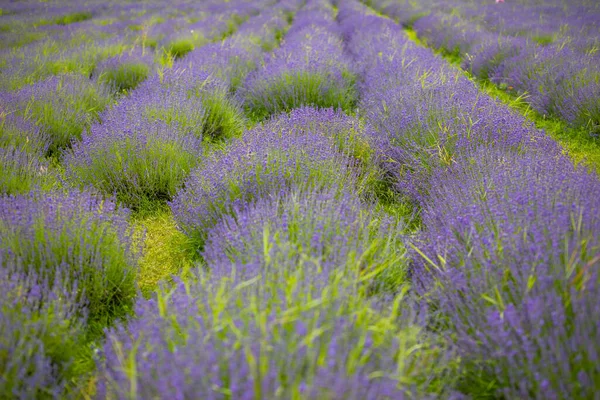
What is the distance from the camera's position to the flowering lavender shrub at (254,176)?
2418 mm

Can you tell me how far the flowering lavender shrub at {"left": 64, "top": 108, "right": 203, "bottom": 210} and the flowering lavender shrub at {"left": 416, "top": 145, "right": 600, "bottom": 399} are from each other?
1774 millimetres

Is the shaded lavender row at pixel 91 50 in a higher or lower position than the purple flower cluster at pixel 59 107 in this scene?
higher

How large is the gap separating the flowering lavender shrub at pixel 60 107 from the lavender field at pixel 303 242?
0.08 ft

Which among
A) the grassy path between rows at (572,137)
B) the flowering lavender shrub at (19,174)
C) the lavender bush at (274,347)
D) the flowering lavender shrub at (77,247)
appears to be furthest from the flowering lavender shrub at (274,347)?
the grassy path between rows at (572,137)

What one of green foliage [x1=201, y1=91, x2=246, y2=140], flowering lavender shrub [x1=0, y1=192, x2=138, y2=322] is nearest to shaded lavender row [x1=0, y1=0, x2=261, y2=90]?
green foliage [x1=201, y1=91, x2=246, y2=140]

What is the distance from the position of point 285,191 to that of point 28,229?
1.20 m

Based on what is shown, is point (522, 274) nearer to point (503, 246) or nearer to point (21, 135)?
point (503, 246)

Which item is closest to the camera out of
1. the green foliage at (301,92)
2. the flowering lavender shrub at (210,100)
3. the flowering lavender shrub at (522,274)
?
the flowering lavender shrub at (522,274)

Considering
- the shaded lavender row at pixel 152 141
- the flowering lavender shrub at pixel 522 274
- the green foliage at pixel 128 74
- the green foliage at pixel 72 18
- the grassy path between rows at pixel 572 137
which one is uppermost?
the green foliage at pixel 72 18

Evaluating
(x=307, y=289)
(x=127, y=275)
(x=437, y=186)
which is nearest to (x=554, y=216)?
(x=437, y=186)

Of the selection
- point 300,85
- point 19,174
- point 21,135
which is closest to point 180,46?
point 300,85

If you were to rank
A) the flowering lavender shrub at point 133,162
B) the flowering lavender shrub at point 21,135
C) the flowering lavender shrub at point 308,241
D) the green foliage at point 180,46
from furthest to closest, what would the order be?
the green foliage at point 180,46 → the flowering lavender shrub at point 21,135 → the flowering lavender shrub at point 133,162 → the flowering lavender shrub at point 308,241

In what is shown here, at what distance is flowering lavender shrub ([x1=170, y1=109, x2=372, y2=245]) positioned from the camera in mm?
2418

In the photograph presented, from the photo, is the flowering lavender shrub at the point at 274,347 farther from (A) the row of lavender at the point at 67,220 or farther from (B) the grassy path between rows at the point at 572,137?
(B) the grassy path between rows at the point at 572,137
